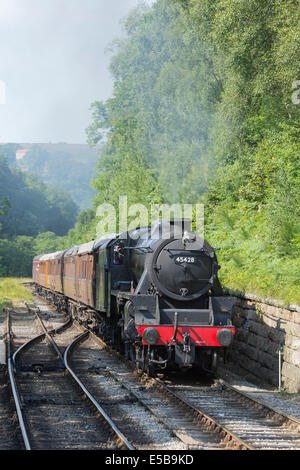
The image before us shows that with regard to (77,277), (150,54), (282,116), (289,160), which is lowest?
(77,277)

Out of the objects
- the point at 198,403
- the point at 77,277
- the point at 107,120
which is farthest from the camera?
the point at 107,120

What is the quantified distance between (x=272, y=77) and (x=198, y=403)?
499 inches

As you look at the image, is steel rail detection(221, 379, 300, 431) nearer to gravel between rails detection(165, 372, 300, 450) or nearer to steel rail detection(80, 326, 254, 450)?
gravel between rails detection(165, 372, 300, 450)

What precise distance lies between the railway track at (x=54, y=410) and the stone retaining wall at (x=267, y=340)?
3.91 m

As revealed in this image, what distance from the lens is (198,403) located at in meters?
9.77

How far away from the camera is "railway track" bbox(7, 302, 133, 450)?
7.45 metres

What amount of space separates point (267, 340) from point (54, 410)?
5.02m

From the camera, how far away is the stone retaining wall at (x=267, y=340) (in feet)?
36.1

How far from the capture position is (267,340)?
1227 cm

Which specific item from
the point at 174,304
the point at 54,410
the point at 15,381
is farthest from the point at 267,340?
the point at 15,381

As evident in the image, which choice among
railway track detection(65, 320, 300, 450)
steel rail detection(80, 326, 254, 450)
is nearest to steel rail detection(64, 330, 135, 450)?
railway track detection(65, 320, 300, 450)

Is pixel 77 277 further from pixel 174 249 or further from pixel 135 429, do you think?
pixel 135 429

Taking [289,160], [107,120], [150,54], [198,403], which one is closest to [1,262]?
[107,120]

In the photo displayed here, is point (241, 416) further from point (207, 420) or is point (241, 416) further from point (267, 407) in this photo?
point (207, 420)
